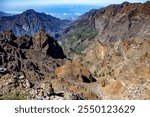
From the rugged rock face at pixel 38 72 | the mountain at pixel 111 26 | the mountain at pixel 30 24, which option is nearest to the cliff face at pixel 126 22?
the mountain at pixel 111 26

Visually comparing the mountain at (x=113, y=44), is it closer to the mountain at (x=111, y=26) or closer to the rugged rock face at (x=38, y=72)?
the mountain at (x=111, y=26)

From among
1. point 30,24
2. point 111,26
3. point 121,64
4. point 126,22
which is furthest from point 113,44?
point 111,26

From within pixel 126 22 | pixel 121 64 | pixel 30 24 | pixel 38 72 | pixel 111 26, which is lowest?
pixel 111 26

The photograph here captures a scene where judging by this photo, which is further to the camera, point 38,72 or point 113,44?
point 113,44

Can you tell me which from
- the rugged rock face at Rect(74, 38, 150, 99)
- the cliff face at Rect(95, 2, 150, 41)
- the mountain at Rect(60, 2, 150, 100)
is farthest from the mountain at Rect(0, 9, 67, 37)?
the rugged rock face at Rect(74, 38, 150, 99)

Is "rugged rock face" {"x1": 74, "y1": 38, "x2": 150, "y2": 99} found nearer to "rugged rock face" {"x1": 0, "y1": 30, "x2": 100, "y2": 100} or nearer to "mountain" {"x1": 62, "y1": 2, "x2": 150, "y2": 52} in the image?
"rugged rock face" {"x1": 0, "y1": 30, "x2": 100, "y2": 100}

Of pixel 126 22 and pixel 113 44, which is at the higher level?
pixel 113 44

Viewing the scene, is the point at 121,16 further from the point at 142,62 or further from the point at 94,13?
the point at 142,62

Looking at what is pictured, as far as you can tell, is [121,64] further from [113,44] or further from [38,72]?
[113,44]
